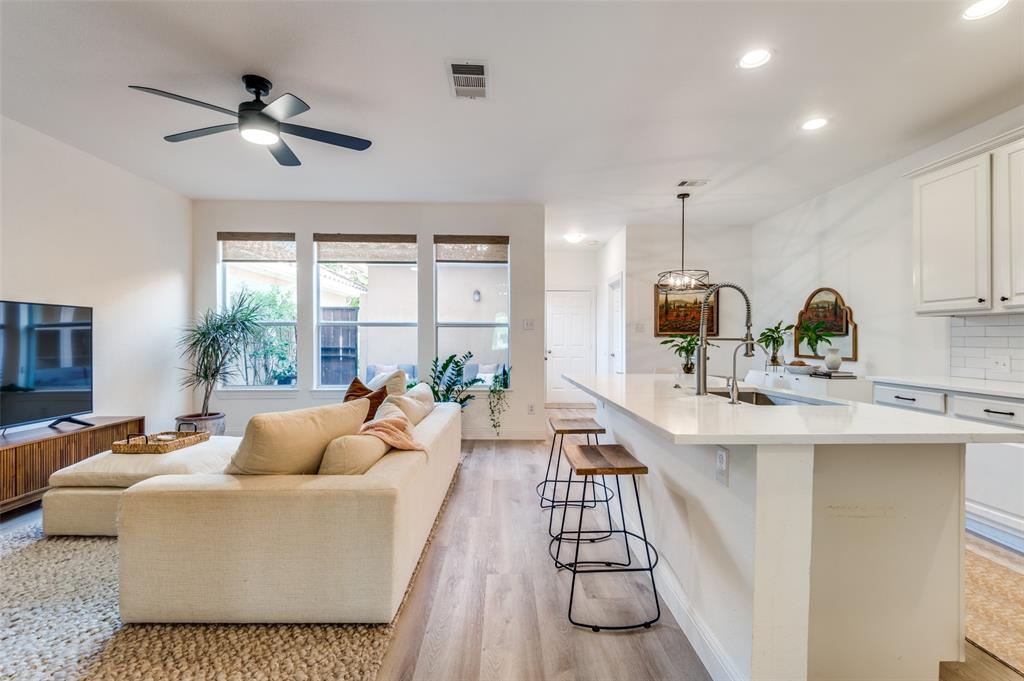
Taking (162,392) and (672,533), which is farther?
(162,392)

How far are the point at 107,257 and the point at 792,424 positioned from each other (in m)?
5.09

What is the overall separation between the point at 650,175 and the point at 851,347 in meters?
2.53

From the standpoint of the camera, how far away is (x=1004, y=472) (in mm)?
2338

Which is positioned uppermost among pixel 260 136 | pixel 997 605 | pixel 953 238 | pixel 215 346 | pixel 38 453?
pixel 260 136

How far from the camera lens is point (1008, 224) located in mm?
2438

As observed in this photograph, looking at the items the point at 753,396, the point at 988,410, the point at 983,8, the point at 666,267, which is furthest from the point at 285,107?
the point at 666,267

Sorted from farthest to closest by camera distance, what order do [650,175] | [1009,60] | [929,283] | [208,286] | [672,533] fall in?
[208,286] < [650,175] < [929,283] < [1009,60] < [672,533]

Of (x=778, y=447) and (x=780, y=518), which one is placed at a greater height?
(x=778, y=447)

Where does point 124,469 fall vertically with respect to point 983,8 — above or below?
below

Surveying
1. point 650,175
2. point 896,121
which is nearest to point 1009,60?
point 896,121

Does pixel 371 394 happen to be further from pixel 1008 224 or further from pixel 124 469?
pixel 1008 224

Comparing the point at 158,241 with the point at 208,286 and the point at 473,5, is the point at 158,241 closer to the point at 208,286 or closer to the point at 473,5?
the point at 208,286

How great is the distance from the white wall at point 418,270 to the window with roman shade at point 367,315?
0.15 metres

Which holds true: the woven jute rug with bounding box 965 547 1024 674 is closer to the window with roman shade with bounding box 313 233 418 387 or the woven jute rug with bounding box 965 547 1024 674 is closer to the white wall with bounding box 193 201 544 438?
the white wall with bounding box 193 201 544 438
